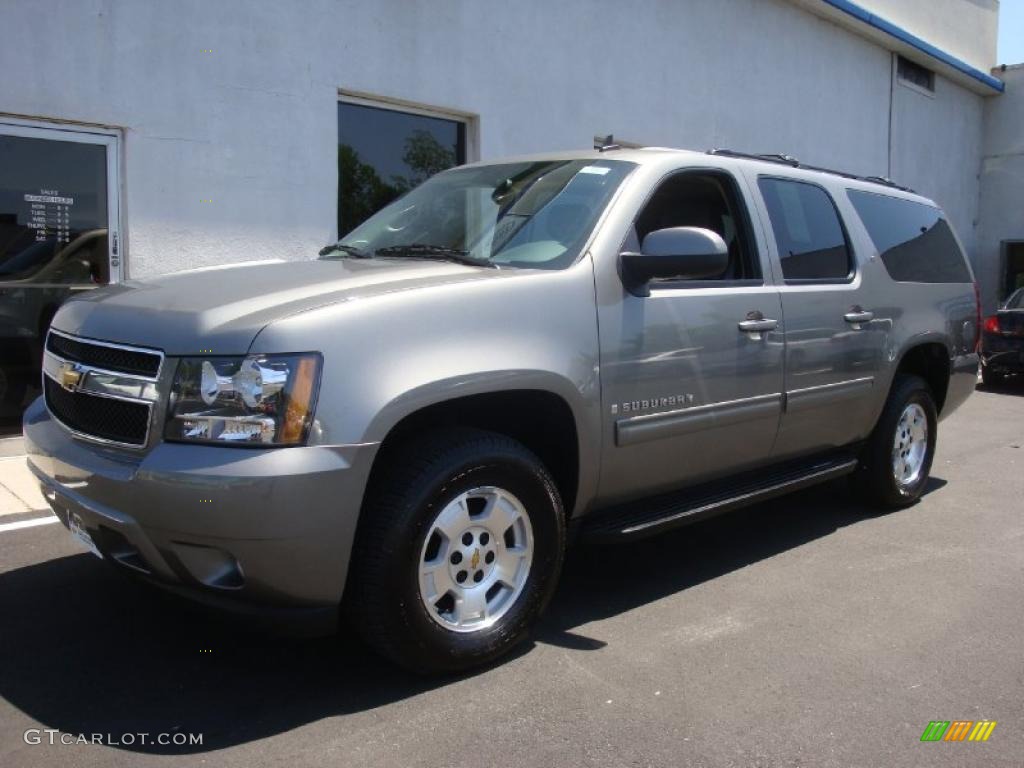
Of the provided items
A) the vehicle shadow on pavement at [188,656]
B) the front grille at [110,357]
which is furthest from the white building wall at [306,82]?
the front grille at [110,357]

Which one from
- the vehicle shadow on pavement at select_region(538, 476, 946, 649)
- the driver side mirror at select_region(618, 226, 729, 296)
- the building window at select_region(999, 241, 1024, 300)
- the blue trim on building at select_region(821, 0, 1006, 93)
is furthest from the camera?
the building window at select_region(999, 241, 1024, 300)

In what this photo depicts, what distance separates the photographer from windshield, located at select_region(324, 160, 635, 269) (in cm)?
372

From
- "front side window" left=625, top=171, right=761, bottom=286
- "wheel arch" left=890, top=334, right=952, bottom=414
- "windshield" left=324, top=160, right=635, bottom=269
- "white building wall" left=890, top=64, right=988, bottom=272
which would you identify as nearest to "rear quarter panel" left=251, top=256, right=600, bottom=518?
"windshield" left=324, top=160, right=635, bottom=269

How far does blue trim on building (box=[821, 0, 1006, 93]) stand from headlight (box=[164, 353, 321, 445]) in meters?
14.4

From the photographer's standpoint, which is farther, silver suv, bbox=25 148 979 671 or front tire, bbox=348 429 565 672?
front tire, bbox=348 429 565 672

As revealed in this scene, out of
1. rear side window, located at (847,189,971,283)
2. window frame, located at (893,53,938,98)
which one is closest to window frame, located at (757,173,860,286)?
rear side window, located at (847,189,971,283)

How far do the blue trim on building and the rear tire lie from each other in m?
11.1

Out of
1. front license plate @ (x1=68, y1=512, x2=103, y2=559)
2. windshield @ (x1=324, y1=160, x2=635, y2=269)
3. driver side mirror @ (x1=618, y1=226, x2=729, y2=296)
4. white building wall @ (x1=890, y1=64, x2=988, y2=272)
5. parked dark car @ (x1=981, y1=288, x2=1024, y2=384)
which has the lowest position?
front license plate @ (x1=68, y1=512, x2=103, y2=559)

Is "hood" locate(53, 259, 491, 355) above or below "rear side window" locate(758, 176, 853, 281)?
below

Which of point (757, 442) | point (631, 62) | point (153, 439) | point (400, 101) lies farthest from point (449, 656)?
point (631, 62)

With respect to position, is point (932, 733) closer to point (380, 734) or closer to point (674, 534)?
point (380, 734)

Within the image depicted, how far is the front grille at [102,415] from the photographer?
293cm

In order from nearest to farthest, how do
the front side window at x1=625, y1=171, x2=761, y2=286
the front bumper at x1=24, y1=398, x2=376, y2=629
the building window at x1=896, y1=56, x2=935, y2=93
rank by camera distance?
1. the front bumper at x1=24, y1=398, x2=376, y2=629
2. the front side window at x1=625, y1=171, x2=761, y2=286
3. the building window at x1=896, y1=56, x2=935, y2=93

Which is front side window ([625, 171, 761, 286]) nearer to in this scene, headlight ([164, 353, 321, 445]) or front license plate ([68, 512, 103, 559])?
headlight ([164, 353, 321, 445])
